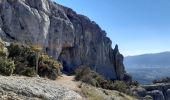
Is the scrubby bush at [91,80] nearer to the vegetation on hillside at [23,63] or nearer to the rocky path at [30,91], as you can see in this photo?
the vegetation on hillside at [23,63]

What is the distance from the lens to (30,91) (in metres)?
33.2

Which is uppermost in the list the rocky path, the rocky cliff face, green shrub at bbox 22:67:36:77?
the rocky cliff face

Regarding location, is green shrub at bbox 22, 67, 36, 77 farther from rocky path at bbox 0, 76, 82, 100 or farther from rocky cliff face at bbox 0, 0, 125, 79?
rocky cliff face at bbox 0, 0, 125, 79

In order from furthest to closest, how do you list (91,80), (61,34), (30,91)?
1. (61,34)
2. (91,80)
3. (30,91)

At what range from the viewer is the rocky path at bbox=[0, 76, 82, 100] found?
3133 centimetres

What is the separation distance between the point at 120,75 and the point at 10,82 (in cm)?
8334

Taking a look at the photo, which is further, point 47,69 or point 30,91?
point 47,69

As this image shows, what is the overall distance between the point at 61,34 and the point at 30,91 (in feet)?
181

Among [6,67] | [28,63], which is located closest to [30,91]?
[6,67]

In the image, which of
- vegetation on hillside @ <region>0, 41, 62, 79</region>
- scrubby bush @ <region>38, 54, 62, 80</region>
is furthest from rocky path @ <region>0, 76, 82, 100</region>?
scrubby bush @ <region>38, 54, 62, 80</region>

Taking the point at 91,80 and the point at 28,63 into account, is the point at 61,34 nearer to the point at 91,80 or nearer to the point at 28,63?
the point at 91,80

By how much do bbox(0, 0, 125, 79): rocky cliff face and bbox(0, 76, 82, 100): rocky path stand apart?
26872 mm

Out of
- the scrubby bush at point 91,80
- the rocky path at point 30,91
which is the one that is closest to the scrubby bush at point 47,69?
the scrubby bush at point 91,80

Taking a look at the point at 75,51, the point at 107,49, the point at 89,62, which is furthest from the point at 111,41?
the point at 75,51
